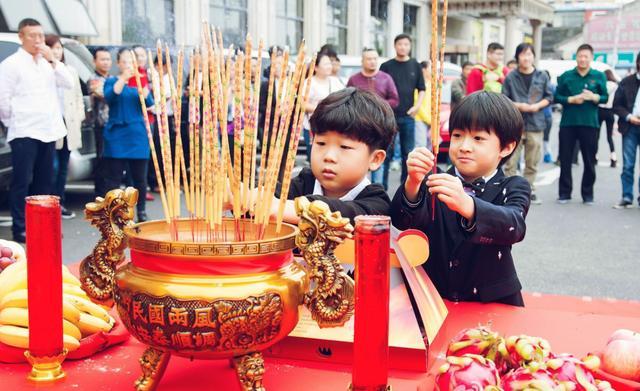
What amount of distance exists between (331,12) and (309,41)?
182 cm

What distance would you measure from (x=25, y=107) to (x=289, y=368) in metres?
3.94

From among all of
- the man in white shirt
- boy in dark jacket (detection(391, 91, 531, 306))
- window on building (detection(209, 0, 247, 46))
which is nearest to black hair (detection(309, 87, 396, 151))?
boy in dark jacket (detection(391, 91, 531, 306))

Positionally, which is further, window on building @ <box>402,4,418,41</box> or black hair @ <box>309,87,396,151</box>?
window on building @ <box>402,4,418,41</box>

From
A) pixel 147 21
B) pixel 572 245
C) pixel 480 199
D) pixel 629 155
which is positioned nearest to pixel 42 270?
pixel 480 199

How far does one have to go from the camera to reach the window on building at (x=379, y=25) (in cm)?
2152

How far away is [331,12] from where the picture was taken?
19688 mm

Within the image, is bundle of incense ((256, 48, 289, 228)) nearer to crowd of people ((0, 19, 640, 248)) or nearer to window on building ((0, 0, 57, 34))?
crowd of people ((0, 19, 640, 248))

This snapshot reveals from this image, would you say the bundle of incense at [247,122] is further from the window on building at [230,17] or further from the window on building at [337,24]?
the window on building at [337,24]

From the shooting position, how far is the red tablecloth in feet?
3.99

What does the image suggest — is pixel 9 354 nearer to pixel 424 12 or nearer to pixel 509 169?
pixel 509 169

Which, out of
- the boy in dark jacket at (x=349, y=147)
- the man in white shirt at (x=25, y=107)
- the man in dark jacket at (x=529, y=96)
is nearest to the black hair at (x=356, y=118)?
the boy in dark jacket at (x=349, y=147)

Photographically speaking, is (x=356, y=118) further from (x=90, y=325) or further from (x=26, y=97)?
(x=26, y=97)

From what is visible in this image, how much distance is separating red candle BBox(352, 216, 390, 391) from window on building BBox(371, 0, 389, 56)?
20747mm

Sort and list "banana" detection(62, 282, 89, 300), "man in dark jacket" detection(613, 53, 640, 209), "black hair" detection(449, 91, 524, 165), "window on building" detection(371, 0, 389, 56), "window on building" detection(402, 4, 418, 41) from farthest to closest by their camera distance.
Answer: "window on building" detection(402, 4, 418, 41), "window on building" detection(371, 0, 389, 56), "man in dark jacket" detection(613, 53, 640, 209), "black hair" detection(449, 91, 524, 165), "banana" detection(62, 282, 89, 300)
